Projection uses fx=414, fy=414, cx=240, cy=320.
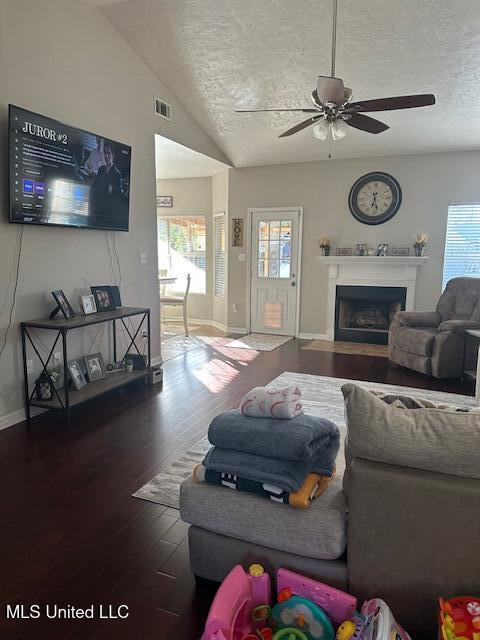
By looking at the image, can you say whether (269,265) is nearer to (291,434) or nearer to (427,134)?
(427,134)

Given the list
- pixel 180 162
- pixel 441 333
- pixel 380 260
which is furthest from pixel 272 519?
pixel 180 162

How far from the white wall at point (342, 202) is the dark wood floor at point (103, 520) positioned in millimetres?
3206

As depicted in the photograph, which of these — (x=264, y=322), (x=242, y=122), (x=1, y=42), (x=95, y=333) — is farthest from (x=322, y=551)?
(x=264, y=322)

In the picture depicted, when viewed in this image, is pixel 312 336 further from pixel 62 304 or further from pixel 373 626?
pixel 373 626

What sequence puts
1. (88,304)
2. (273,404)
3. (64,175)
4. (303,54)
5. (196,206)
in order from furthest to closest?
(196,206), (303,54), (88,304), (64,175), (273,404)

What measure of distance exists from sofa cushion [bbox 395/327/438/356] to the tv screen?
3369 mm

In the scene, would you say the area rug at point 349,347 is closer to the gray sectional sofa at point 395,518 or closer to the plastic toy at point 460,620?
the gray sectional sofa at point 395,518

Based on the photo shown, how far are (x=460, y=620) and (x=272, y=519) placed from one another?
590 mm

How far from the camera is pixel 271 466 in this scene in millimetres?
1440

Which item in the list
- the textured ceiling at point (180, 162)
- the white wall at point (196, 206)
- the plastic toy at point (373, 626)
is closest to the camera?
the plastic toy at point (373, 626)

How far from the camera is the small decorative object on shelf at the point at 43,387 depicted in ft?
10.9

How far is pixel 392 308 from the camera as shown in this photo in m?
6.36

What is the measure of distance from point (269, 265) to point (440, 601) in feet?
19.4

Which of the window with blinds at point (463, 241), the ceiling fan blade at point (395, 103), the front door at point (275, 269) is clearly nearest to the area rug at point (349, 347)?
the front door at point (275, 269)
